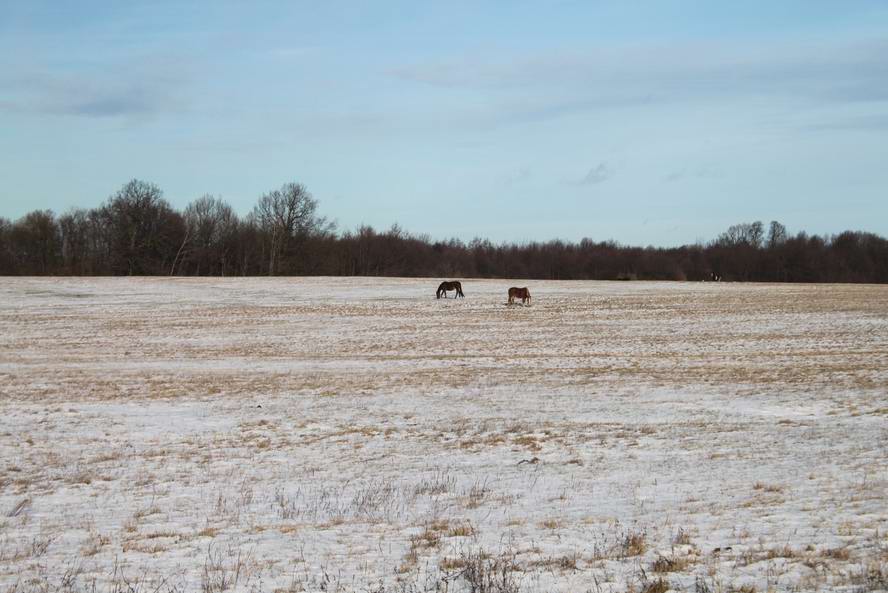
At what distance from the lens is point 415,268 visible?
123250mm

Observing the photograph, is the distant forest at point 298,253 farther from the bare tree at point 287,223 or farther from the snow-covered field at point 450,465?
the snow-covered field at point 450,465

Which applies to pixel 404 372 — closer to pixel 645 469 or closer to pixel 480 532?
pixel 645 469

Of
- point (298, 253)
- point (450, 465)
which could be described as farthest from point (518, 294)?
point (298, 253)

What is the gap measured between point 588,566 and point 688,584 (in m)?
0.91

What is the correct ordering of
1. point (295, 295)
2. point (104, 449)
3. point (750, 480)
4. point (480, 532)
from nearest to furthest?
point (480, 532) < point (750, 480) < point (104, 449) < point (295, 295)

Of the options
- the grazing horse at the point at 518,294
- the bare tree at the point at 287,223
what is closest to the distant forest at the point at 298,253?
the bare tree at the point at 287,223

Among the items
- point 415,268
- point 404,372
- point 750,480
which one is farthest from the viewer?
point 415,268

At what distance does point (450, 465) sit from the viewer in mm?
12094

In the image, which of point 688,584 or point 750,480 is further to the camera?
A: point 750,480

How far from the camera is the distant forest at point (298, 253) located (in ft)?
323

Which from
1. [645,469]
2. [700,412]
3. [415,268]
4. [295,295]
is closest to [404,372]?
[700,412]

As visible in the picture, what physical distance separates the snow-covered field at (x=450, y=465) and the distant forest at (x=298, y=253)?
71.8m

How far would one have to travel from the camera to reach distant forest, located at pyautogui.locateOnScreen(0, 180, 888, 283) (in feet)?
323

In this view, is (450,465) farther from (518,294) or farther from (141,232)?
(141,232)
